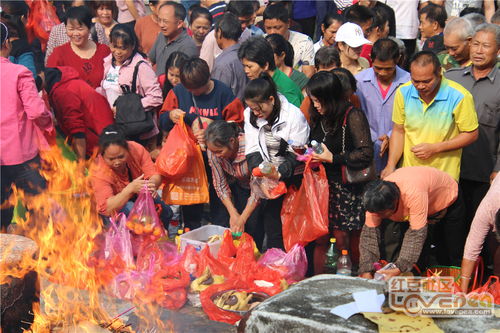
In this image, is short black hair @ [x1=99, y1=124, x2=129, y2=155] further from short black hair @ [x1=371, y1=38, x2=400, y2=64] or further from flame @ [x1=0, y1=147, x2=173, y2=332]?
short black hair @ [x1=371, y1=38, x2=400, y2=64]

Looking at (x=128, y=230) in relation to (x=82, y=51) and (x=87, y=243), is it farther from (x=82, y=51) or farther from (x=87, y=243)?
(x=82, y=51)

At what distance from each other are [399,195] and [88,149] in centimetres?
363

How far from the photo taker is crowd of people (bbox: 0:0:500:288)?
208 inches

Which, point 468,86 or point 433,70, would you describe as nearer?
point 433,70

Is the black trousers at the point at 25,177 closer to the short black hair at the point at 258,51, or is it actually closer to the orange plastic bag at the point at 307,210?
the short black hair at the point at 258,51

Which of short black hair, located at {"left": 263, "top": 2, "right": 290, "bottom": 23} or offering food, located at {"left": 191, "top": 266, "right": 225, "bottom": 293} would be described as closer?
offering food, located at {"left": 191, "top": 266, "right": 225, "bottom": 293}

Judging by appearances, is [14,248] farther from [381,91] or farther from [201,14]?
[201,14]

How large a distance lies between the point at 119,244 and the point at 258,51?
2.23m

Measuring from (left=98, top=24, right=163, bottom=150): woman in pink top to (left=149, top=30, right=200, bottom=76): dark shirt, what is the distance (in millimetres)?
709

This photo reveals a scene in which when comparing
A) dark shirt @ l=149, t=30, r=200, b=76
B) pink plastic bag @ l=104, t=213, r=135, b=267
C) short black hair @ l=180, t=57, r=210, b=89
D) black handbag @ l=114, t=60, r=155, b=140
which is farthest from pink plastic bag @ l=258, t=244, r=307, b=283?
dark shirt @ l=149, t=30, r=200, b=76

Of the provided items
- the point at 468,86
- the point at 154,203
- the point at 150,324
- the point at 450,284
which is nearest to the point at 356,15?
the point at 468,86

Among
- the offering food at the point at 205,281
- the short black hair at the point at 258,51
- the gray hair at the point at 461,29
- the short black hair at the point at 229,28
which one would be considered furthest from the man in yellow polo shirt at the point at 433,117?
the short black hair at the point at 229,28

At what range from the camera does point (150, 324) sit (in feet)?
16.6

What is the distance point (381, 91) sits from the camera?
604cm
